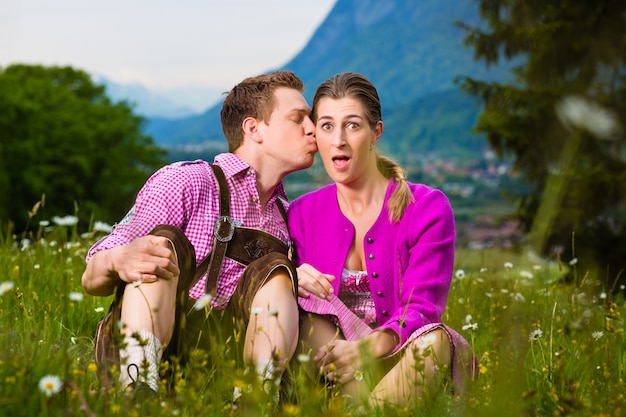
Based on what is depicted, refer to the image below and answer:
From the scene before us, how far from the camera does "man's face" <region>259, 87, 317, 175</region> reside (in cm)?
403

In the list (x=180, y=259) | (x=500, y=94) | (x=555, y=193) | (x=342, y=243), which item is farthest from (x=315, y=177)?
(x=500, y=94)

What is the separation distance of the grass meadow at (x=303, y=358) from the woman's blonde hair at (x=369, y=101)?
531 millimetres

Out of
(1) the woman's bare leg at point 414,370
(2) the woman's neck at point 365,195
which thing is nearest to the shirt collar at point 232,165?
(2) the woman's neck at point 365,195

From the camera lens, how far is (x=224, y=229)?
12.0ft

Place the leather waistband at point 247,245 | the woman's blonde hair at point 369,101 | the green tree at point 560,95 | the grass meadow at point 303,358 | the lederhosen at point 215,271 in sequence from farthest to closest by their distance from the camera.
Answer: the green tree at point 560,95 → the woman's blonde hair at point 369,101 → the leather waistband at point 247,245 → the lederhosen at point 215,271 → the grass meadow at point 303,358

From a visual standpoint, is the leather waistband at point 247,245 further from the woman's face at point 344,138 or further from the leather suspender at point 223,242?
the woman's face at point 344,138

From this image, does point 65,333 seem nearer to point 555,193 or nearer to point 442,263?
point 442,263

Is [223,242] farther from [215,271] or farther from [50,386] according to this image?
[50,386]

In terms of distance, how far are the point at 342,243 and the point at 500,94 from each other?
61.5 feet

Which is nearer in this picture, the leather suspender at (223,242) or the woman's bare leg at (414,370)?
the woman's bare leg at (414,370)

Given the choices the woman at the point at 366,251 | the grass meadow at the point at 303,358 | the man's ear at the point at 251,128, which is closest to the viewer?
the grass meadow at the point at 303,358

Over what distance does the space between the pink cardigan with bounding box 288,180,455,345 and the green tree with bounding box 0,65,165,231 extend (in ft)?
92.9

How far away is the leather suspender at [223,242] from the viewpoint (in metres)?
3.57

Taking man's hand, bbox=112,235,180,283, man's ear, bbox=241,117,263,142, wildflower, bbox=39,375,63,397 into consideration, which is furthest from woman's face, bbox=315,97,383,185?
wildflower, bbox=39,375,63,397
